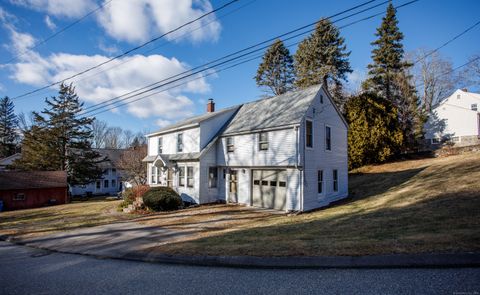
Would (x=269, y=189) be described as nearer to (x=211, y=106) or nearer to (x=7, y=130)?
(x=211, y=106)

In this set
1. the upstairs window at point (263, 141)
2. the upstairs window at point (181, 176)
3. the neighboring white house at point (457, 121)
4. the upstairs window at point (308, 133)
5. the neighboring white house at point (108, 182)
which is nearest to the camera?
the upstairs window at point (308, 133)

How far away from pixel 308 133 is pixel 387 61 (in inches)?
906

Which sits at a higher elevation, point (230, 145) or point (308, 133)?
point (308, 133)

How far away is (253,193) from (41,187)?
27.3 meters

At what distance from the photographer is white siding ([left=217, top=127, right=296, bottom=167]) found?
613 inches

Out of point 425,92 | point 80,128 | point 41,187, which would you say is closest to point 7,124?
point 80,128

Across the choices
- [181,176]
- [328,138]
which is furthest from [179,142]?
[328,138]

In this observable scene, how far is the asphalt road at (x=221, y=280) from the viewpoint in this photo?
15.2 ft

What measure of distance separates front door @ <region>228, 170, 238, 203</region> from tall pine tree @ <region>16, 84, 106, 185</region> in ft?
86.3

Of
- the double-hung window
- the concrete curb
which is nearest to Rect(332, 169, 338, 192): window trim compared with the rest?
the double-hung window

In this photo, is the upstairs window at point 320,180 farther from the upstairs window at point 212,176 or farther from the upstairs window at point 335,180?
the upstairs window at point 212,176

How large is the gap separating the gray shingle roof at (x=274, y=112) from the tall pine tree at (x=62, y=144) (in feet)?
85.0

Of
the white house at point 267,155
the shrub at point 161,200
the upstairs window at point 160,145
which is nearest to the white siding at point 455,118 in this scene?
the white house at point 267,155

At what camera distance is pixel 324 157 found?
1747cm
